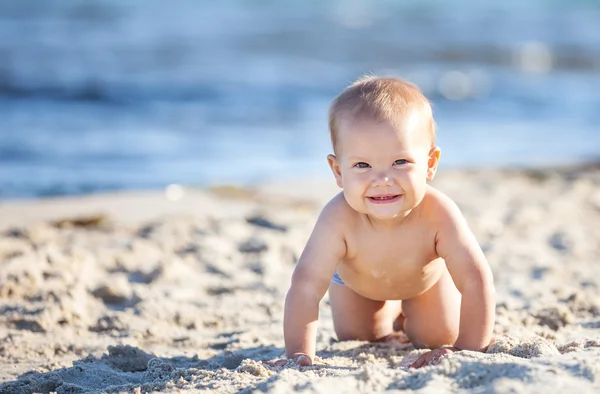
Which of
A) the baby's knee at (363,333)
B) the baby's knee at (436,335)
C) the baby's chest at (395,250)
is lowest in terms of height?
the baby's knee at (363,333)

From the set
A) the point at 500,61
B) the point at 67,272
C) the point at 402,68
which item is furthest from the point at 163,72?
the point at 67,272

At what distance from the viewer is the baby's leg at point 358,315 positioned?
3.29m

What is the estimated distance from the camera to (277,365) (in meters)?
2.78

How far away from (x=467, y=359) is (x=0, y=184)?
4.88 metres

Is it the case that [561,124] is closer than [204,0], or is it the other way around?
[561,124]

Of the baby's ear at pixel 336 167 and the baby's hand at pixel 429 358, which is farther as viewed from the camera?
the baby's ear at pixel 336 167

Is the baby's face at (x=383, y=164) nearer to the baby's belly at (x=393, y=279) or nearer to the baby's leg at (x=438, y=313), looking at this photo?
the baby's belly at (x=393, y=279)

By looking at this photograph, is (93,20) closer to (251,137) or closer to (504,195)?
(251,137)

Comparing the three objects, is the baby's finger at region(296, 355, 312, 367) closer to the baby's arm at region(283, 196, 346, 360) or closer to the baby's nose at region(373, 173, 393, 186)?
the baby's arm at region(283, 196, 346, 360)

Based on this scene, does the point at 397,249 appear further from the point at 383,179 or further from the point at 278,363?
the point at 278,363

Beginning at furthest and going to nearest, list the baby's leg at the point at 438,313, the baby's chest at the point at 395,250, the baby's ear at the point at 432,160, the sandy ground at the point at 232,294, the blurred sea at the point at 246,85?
1. the blurred sea at the point at 246,85
2. the baby's leg at the point at 438,313
3. the baby's chest at the point at 395,250
4. the baby's ear at the point at 432,160
5. the sandy ground at the point at 232,294

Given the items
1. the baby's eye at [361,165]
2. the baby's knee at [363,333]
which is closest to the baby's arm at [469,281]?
the baby's eye at [361,165]

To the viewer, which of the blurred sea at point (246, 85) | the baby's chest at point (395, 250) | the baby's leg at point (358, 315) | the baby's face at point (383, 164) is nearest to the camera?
the baby's face at point (383, 164)

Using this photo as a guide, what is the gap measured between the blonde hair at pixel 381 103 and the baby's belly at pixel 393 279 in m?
0.50
